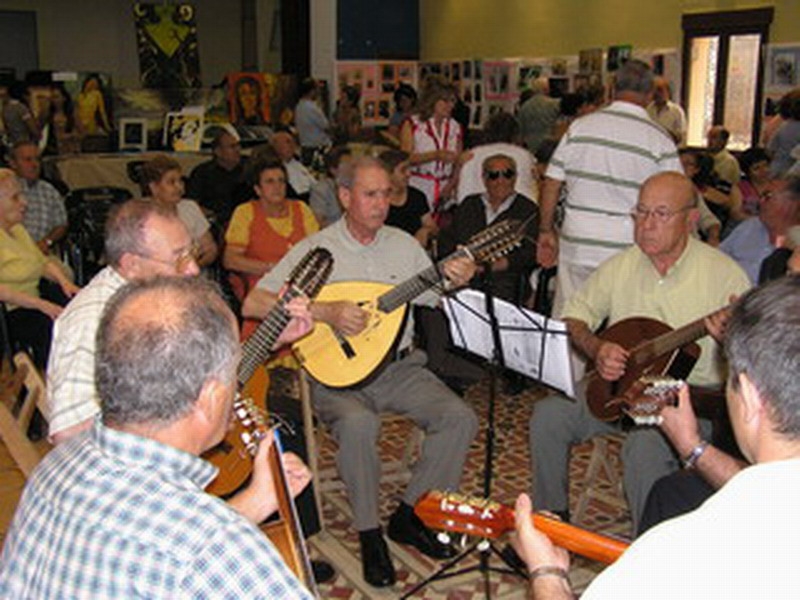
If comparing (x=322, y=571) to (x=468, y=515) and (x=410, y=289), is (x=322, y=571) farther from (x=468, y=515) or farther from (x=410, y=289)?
(x=468, y=515)

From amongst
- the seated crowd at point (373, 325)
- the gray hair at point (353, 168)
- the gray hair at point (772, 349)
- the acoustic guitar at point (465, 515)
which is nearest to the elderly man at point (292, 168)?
the seated crowd at point (373, 325)

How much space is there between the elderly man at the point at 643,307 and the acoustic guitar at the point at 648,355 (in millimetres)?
50

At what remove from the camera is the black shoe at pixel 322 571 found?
3441 mm

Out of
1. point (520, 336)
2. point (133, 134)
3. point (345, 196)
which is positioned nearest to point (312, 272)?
point (345, 196)

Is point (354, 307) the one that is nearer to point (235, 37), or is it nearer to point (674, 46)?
point (674, 46)

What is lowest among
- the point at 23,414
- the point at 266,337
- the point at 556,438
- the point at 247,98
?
the point at 556,438

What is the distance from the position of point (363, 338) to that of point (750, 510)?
2552 millimetres

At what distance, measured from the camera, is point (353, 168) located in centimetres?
383

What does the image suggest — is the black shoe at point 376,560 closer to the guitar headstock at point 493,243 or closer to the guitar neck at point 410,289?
the guitar neck at point 410,289

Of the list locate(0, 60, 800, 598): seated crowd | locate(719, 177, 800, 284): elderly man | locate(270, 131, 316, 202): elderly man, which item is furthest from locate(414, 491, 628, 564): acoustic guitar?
locate(270, 131, 316, 202): elderly man

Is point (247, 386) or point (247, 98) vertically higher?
point (247, 98)

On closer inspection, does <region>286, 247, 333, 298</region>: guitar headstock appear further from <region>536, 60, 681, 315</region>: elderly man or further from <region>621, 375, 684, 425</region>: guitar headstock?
<region>536, 60, 681, 315</region>: elderly man

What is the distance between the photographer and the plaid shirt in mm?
Answer: 5969

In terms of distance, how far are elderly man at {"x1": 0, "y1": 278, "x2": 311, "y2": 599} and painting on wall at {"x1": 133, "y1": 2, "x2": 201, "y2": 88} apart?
40.9 ft
